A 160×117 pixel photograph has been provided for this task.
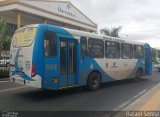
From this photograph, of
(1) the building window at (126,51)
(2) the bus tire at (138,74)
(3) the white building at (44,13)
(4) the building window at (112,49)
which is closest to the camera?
(4) the building window at (112,49)

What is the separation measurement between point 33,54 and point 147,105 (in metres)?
4.52

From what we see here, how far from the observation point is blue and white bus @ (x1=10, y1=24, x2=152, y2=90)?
37.3 feet

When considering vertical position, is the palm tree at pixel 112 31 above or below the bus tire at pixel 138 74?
above

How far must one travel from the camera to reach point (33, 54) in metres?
11.3

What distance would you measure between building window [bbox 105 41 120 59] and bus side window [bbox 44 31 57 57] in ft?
13.7

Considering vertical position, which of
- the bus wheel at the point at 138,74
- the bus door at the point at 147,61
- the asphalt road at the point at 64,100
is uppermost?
the bus door at the point at 147,61

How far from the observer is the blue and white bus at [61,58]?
37.3 ft

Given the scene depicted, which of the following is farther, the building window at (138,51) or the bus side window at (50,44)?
the building window at (138,51)

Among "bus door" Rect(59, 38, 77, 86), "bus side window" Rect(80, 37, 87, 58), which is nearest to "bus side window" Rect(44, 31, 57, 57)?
"bus door" Rect(59, 38, 77, 86)

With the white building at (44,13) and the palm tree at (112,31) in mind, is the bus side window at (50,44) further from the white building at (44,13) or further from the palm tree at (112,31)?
the palm tree at (112,31)

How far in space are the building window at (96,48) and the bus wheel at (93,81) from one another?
2.99ft

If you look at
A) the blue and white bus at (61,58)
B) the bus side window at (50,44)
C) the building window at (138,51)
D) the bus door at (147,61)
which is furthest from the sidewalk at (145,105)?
the bus door at (147,61)

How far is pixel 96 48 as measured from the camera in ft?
48.2

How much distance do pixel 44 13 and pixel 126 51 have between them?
19.5 metres
